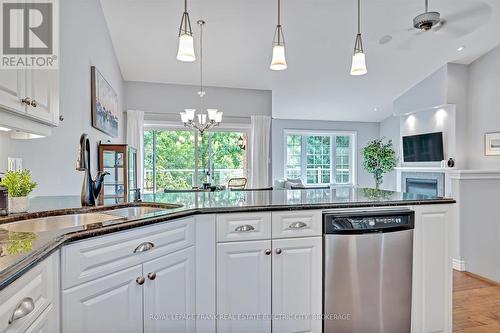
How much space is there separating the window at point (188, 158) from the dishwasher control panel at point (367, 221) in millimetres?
4801

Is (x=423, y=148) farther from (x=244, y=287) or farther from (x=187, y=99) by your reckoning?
(x=244, y=287)

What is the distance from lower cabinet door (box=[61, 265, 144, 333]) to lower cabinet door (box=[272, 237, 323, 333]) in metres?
0.82

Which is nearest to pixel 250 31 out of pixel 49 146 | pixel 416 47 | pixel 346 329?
pixel 416 47

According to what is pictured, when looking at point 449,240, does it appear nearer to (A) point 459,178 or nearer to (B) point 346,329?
(B) point 346,329

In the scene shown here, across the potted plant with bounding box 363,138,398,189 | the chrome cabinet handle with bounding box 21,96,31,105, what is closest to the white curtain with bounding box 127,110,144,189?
the chrome cabinet handle with bounding box 21,96,31,105

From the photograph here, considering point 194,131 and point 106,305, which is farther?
point 194,131

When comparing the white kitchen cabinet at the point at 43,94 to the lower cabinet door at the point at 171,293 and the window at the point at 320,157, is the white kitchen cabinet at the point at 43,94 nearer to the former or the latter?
the lower cabinet door at the point at 171,293

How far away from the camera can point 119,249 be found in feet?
4.31

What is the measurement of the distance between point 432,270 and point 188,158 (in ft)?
16.8

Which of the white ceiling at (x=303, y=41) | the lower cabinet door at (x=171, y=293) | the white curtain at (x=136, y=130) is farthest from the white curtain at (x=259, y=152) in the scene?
the lower cabinet door at (x=171, y=293)

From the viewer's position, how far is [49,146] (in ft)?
7.83

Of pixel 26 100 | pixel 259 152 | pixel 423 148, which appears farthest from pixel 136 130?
pixel 423 148

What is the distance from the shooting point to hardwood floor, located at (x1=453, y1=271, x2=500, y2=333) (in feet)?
8.02

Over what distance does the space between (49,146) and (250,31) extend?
10.9 feet
